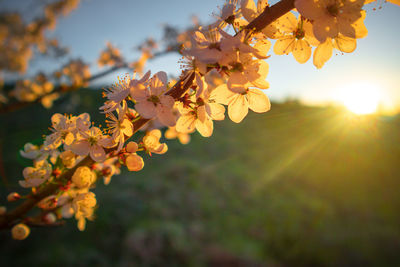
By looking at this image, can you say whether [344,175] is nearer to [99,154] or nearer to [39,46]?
[99,154]

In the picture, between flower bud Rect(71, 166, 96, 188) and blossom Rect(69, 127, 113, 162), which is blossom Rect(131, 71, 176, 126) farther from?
flower bud Rect(71, 166, 96, 188)

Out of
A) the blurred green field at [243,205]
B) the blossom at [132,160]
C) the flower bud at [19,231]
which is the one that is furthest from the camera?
the blurred green field at [243,205]

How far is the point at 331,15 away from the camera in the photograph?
2.07ft

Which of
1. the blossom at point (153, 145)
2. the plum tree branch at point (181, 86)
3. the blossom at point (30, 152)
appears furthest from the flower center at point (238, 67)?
the blossom at point (30, 152)

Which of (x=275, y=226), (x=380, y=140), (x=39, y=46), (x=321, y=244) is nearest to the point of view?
(x=321, y=244)

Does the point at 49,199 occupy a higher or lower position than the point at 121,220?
lower

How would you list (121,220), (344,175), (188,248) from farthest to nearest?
(344,175)
(121,220)
(188,248)

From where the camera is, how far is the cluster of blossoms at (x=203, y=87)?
24.6 inches

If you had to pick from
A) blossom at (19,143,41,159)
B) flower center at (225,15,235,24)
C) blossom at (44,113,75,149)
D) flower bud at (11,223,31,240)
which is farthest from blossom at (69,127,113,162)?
flower center at (225,15,235,24)

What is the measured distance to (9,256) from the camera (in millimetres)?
2727

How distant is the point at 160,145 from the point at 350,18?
757mm

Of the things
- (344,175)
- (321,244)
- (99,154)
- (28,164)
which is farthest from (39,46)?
(344,175)

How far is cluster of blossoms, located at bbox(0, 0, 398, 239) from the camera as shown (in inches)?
24.6

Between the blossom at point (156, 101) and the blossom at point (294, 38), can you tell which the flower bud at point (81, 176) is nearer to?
the blossom at point (156, 101)
